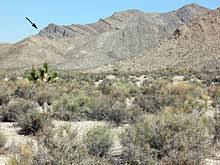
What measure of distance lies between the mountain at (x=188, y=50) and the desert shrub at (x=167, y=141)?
2258 inches

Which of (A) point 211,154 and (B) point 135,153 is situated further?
(A) point 211,154

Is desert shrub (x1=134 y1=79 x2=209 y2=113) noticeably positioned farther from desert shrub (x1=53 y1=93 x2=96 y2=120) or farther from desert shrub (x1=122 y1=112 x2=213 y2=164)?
desert shrub (x1=122 y1=112 x2=213 y2=164)

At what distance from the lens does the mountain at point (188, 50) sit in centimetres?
7612

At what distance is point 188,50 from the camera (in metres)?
81.6

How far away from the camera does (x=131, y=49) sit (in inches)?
4850

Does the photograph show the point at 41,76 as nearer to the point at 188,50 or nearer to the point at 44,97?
the point at 44,97

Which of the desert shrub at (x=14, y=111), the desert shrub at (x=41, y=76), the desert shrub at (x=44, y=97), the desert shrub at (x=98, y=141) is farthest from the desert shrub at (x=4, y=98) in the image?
the desert shrub at (x=41, y=76)

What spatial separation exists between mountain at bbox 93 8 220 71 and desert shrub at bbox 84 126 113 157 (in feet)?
190

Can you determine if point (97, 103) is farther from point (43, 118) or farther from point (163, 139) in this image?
point (163, 139)

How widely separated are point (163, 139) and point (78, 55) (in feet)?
333

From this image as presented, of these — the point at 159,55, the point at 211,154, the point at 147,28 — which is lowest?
the point at 211,154

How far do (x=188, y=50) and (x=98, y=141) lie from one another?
71.1 metres

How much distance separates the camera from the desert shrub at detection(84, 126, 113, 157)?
11.7 m

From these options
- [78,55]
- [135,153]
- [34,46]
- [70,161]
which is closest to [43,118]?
[135,153]
